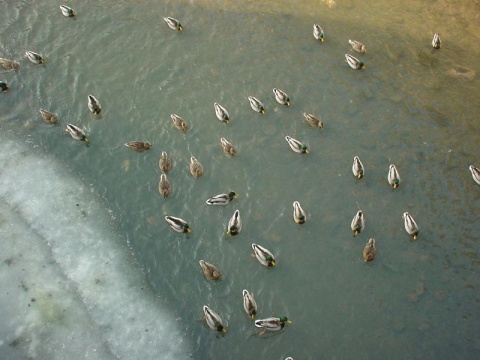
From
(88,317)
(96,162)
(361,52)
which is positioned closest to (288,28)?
(361,52)

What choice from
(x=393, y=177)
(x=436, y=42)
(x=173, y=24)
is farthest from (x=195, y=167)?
(x=436, y=42)

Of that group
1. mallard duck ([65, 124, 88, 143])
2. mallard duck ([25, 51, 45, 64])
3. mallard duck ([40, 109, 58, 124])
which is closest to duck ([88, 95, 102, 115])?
mallard duck ([65, 124, 88, 143])

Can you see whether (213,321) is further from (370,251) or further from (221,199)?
(370,251)

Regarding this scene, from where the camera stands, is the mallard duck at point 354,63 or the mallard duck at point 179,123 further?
the mallard duck at point 354,63

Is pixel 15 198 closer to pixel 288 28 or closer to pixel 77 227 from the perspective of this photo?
pixel 77 227

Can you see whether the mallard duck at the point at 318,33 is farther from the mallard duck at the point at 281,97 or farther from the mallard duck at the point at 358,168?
the mallard duck at the point at 358,168

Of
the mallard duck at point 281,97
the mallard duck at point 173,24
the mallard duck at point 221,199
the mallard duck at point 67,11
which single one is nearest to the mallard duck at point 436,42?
the mallard duck at point 281,97
